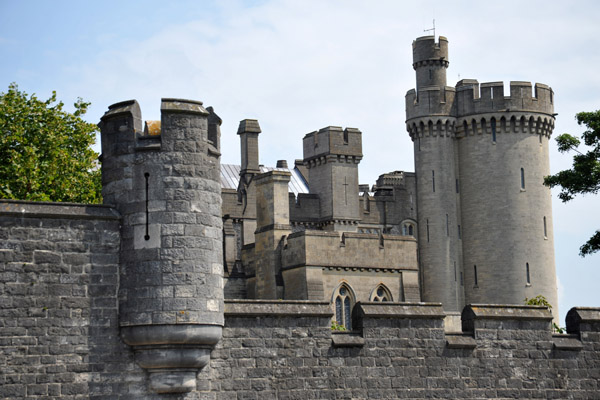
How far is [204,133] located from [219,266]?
1.88 metres

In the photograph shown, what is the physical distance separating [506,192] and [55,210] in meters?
43.8

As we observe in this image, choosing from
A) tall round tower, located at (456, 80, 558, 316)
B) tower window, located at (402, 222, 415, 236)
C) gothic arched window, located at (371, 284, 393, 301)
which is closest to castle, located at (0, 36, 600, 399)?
gothic arched window, located at (371, 284, 393, 301)

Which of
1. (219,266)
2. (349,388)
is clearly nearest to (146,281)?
(219,266)

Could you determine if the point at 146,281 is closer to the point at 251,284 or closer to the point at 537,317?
the point at 537,317

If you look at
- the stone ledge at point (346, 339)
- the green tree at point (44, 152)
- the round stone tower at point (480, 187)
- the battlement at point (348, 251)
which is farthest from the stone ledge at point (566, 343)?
the round stone tower at point (480, 187)

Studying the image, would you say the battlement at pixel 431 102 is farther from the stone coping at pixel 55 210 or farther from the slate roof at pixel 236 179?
the stone coping at pixel 55 210

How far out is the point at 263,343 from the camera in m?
16.4

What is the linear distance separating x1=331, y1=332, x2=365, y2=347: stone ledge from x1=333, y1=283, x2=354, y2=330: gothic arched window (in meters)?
28.1

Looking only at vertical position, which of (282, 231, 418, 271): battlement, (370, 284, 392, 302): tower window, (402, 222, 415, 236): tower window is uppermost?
(402, 222, 415, 236): tower window

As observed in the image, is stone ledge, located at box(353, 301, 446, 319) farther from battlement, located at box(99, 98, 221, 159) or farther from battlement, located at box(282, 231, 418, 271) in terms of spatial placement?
battlement, located at box(282, 231, 418, 271)

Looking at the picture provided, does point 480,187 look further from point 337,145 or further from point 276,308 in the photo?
point 276,308

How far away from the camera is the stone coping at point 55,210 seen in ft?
49.9

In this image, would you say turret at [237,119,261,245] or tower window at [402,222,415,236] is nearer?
turret at [237,119,261,245]

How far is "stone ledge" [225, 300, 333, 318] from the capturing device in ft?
53.3
